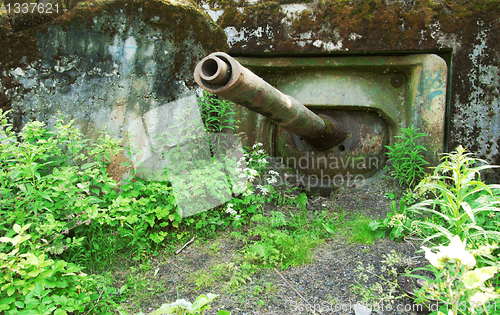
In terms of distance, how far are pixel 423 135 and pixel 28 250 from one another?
285 cm

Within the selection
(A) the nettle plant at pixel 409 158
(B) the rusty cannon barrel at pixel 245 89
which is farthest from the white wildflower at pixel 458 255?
(A) the nettle plant at pixel 409 158

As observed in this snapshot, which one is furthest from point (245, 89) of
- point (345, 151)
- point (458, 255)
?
point (345, 151)

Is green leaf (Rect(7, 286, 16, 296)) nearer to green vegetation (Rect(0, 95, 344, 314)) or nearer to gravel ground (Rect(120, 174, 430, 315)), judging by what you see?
green vegetation (Rect(0, 95, 344, 314))

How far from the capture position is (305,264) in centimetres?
195

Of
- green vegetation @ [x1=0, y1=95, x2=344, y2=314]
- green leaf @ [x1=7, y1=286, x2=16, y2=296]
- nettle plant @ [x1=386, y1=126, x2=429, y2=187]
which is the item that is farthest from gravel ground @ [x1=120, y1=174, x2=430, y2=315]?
nettle plant @ [x1=386, y1=126, x2=429, y2=187]

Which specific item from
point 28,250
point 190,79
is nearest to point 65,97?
point 190,79

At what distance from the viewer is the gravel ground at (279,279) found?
5.27 feet

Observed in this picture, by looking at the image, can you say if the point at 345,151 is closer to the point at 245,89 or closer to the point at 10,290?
the point at 245,89

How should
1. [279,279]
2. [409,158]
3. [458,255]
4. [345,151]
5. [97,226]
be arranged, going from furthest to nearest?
1. [345,151]
2. [409,158]
3. [97,226]
4. [279,279]
5. [458,255]

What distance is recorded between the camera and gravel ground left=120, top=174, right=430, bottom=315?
161 centimetres

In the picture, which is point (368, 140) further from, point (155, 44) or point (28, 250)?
point (28, 250)

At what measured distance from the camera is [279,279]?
1815 mm

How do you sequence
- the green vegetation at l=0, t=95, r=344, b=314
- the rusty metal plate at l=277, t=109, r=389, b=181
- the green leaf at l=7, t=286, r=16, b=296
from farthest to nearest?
the rusty metal plate at l=277, t=109, r=389, b=181
the green vegetation at l=0, t=95, r=344, b=314
the green leaf at l=7, t=286, r=16, b=296

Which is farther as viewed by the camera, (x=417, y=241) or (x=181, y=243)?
(x=181, y=243)
